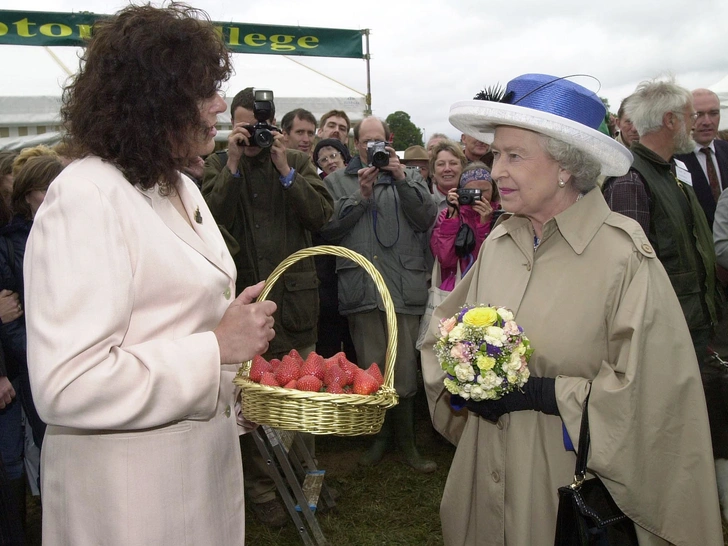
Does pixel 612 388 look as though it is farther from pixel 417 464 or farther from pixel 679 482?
pixel 417 464

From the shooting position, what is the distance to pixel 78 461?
5.00 ft

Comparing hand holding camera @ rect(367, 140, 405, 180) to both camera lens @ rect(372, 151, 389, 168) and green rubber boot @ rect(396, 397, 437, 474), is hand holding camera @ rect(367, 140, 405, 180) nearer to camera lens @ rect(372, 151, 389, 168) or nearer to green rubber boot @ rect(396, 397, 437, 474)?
camera lens @ rect(372, 151, 389, 168)

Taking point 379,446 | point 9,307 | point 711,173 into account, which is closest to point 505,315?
point 9,307

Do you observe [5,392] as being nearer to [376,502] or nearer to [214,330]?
[214,330]

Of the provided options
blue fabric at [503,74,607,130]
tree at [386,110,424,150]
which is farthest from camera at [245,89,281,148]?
tree at [386,110,424,150]

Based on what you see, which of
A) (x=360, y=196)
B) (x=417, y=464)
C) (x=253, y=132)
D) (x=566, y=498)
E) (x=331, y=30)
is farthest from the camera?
(x=331, y=30)

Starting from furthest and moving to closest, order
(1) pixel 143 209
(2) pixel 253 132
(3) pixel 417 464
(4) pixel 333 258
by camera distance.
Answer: (4) pixel 333 258, (3) pixel 417 464, (2) pixel 253 132, (1) pixel 143 209

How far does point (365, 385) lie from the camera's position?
1942 mm

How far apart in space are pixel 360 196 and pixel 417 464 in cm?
195

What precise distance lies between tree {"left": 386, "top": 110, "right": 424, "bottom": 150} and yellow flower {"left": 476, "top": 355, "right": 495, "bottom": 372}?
33.2 m

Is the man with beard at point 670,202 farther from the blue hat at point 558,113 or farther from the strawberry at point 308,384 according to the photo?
the strawberry at point 308,384

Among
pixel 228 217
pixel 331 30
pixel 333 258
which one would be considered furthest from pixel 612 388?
pixel 331 30

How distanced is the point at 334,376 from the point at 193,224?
683mm

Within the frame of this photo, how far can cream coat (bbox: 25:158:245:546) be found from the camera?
1327 mm
